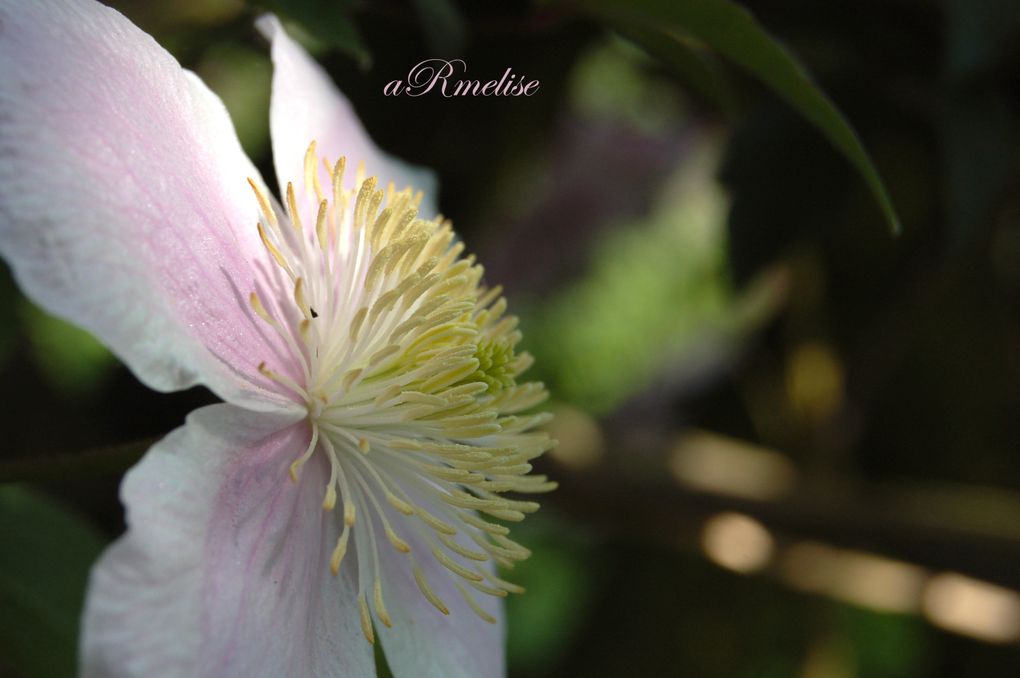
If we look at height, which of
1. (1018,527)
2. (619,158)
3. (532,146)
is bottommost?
(1018,527)

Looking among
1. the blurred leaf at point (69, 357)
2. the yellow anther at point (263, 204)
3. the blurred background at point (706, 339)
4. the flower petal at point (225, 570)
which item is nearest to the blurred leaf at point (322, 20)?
the blurred background at point (706, 339)

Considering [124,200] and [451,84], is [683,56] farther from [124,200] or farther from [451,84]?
[124,200]

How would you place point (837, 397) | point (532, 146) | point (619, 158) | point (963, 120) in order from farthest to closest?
point (619, 158) < point (837, 397) < point (532, 146) < point (963, 120)

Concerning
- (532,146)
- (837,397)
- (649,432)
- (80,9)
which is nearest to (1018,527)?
(837,397)

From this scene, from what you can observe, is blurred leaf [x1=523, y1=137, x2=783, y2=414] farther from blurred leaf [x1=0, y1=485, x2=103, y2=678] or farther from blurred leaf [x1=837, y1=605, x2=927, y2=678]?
blurred leaf [x1=0, y1=485, x2=103, y2=678]

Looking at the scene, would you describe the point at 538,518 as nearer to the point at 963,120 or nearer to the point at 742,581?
the point at 742,581

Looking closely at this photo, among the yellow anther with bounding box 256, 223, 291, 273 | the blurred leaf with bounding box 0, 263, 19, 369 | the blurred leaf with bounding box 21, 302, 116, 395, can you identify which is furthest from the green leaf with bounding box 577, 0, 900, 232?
the blurred leaf with bounding box 21, 302, 116, 395

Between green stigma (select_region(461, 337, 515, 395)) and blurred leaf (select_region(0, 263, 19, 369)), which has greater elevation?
green stigma (select_region(461, 337, 515, 395))

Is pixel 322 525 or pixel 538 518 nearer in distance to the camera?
pixel 322 525
